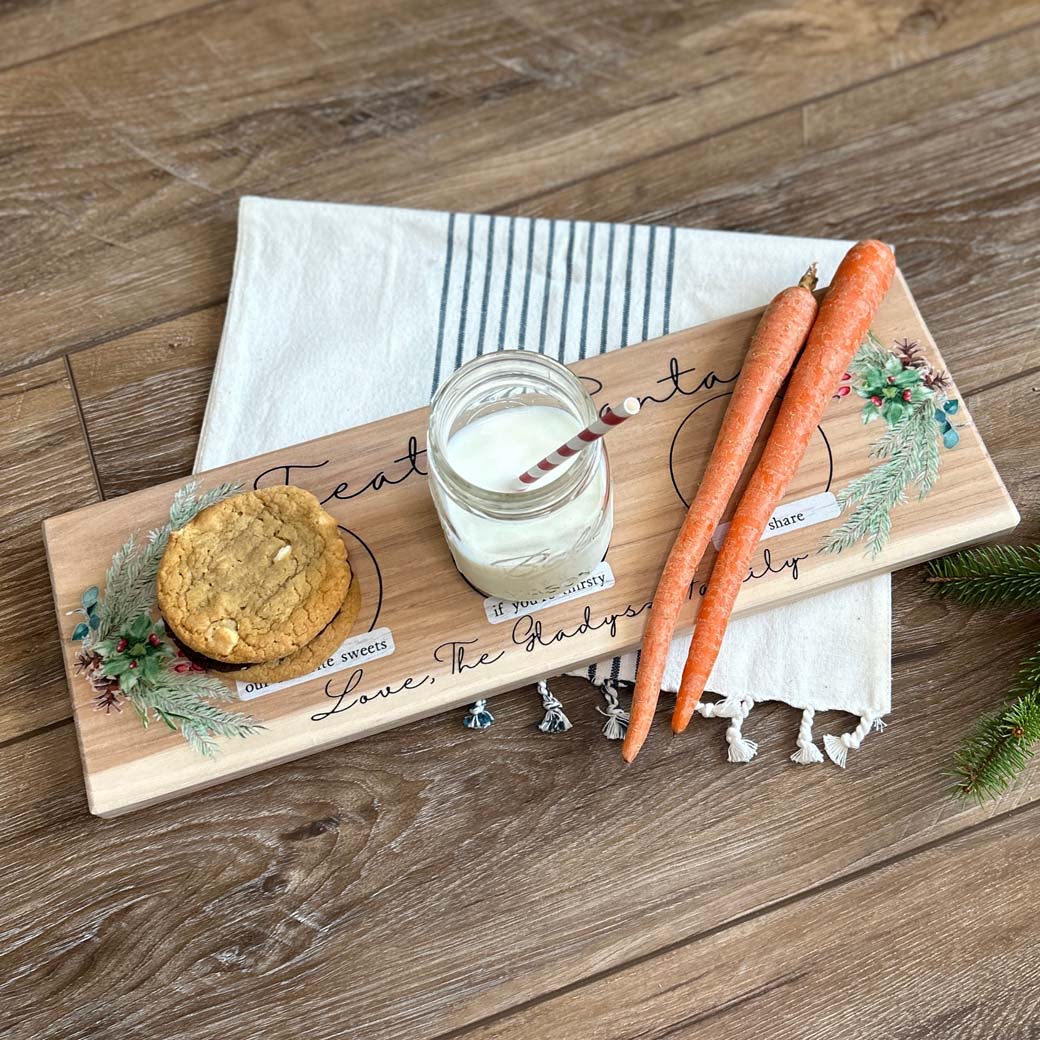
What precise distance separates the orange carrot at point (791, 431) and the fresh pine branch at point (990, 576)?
0.60ft

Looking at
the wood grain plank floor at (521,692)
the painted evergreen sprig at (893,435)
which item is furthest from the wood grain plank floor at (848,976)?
the painted evergreen sprig at (893,435)

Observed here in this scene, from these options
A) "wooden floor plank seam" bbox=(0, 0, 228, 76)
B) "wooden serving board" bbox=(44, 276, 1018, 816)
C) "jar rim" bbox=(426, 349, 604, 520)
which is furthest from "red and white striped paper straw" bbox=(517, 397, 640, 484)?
"wooden floor plank seam" bbox=(0, 0, 228, 76)

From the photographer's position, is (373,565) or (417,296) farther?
(417,296)

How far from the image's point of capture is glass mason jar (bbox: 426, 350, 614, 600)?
820 millimetres

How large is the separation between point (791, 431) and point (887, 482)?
0.10 metres

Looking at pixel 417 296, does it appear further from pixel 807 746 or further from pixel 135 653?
pixel 807 746

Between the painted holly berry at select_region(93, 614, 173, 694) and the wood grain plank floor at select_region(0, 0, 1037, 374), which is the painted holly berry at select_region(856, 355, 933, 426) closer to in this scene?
the wood grain plank floor at select_region(0, 0, 1037, 374)

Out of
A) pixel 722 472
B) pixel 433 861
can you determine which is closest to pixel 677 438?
pixel 722 472

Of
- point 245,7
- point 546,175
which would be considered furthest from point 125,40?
point 546,175

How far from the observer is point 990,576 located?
1.02 metres

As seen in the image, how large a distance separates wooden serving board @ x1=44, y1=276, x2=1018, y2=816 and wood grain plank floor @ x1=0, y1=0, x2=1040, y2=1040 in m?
0.08

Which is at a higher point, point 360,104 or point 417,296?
point 360,104

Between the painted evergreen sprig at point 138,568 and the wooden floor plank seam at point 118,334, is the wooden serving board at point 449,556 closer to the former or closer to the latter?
the painted evergreen sprig at point 138,568

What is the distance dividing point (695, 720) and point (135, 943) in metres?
0.55
